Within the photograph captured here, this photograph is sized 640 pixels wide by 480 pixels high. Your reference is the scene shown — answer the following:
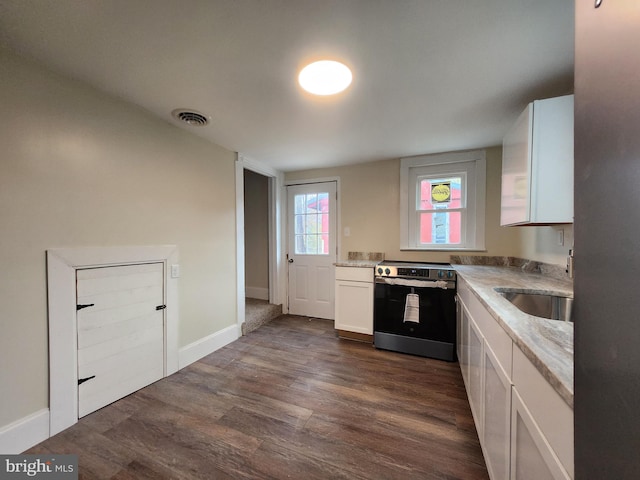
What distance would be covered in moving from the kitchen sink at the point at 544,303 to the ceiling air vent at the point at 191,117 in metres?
2.52

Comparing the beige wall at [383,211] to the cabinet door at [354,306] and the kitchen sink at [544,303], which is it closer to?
the cabinet door at [354,306]

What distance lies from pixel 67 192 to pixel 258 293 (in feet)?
9.93

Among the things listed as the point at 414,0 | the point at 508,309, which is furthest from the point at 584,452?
the point at 414,0

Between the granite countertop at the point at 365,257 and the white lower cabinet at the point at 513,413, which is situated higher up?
the granite countertop at the point at 365,257

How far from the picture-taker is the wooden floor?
50.6 inches

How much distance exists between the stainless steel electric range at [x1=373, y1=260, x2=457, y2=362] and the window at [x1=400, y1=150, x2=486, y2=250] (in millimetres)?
655

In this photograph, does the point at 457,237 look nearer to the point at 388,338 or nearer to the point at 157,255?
the point at 388,338

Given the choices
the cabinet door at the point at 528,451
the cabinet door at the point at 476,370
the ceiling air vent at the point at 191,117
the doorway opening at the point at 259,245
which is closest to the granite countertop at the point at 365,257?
the doorway opening at the point at 259,245

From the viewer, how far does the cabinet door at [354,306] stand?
9.02ft

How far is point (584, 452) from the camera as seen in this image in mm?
459

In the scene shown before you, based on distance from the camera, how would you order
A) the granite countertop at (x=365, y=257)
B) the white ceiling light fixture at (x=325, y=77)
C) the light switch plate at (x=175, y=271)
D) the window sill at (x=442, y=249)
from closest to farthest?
1. the white ceiling light fixture at (x=325, y=77)
2. the light switch plate at (x=175, y=271)
3. the window sill at (x=442, y=249)
4. the granite countertop at (x=365, y=257)

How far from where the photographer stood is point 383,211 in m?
3.25

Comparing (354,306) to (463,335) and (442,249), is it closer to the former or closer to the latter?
(463,335)

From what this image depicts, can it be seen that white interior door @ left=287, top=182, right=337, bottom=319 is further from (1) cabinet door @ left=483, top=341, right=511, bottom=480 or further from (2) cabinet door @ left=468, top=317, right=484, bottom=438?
(1) cabinet door @ left=483, top=341, right=511, bottom=480
